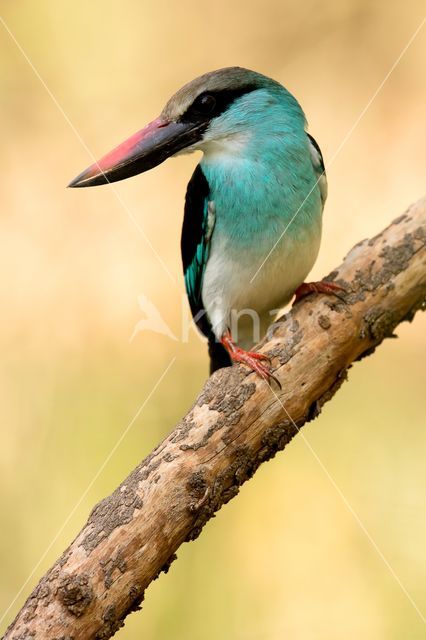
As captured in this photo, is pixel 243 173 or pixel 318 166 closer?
pixel 243 173

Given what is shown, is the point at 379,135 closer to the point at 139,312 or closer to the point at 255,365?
the point at 139,312

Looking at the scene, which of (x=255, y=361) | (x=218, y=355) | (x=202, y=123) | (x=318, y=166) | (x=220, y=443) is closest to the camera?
(x=220, y=443)

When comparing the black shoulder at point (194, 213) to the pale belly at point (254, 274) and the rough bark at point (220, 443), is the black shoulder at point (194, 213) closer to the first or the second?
the pale belly at point (254, 274)

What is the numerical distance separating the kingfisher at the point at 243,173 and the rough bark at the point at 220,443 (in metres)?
0.18

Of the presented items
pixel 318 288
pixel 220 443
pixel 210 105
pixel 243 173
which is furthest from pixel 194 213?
pixel 220 443

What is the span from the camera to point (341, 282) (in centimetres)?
334

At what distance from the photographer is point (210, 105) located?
11.0 ft

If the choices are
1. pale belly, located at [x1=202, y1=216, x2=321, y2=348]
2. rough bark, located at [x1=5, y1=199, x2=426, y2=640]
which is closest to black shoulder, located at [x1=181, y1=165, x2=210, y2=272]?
pale belly, located at [x1=202, y1=216, x2=321, y2=348]

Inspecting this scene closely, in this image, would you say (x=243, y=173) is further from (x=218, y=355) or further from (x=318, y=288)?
(x=218, y=355)

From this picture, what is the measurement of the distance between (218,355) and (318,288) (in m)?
0.71

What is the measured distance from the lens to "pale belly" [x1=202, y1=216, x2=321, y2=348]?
3396 mm

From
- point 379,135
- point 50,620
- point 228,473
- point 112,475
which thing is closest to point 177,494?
point 228,473

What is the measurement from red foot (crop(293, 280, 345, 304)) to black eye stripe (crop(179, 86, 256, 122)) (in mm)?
743

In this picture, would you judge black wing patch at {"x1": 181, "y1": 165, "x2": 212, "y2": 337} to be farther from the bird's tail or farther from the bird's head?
the bird's head
